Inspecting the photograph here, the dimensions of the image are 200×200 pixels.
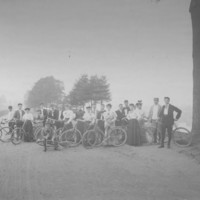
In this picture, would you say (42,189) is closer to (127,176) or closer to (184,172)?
(127,176)

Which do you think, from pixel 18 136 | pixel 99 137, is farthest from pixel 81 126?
pixel 18 136

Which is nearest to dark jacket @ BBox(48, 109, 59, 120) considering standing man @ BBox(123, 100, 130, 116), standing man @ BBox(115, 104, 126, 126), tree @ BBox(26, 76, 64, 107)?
standing man @ BBox(115, 104, 126, 126)

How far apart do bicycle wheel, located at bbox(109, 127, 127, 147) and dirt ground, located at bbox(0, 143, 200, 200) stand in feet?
5.32

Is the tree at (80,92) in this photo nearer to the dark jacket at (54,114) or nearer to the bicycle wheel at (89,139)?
the dark jacket at (54,114)

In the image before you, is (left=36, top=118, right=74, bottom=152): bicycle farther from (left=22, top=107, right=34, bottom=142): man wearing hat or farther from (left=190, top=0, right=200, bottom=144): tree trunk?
(left=190, top=0, right=200, bottom=144): tree trunk

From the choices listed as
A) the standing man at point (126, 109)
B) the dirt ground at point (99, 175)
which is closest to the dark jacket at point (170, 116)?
the dirt ground at point (99, 175)

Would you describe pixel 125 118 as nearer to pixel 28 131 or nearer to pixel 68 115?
pixel 68 115

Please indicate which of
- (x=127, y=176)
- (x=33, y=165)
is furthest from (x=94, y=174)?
(x=33, y=165)

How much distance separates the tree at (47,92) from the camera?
261 feet

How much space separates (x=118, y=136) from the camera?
11.0 meters

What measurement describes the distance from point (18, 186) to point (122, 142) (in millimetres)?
6406

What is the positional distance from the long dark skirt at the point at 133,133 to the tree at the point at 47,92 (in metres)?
70.8

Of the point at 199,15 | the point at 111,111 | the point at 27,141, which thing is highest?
the point at 199,15

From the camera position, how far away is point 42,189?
4941 mm
